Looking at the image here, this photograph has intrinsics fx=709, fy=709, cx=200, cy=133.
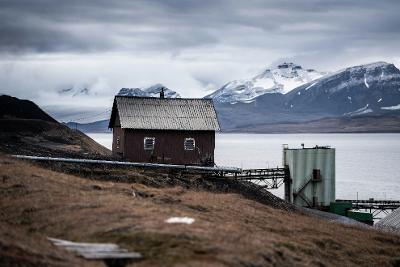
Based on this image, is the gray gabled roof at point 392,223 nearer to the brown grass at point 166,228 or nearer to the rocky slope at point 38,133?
the brown grass at point 166,228

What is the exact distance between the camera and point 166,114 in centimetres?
6812

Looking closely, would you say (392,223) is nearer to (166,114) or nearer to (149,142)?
(149,142)

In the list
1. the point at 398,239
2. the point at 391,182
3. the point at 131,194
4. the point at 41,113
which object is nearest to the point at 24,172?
the point at 131,194

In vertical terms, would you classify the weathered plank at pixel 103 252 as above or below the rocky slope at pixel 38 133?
below

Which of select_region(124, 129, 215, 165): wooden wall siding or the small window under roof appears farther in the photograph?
the small window under roof

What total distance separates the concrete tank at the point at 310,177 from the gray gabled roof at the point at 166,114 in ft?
37.5

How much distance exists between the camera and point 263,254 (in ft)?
82.6

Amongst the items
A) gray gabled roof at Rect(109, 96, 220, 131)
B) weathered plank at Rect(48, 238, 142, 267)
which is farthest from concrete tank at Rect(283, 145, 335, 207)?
weathered plank at Rect(48, 238, 142, 267)

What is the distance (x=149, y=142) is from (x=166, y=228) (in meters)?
41.2

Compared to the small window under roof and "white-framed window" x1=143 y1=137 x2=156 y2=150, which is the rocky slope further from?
the small window under roof

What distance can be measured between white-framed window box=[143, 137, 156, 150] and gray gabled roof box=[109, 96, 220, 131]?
1096 mm

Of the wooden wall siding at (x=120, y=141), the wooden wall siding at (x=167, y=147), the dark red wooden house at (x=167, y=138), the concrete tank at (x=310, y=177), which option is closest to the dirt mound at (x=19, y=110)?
the wooden wall siding at (x=120, y=141)

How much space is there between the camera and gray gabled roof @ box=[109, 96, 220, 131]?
66500mm

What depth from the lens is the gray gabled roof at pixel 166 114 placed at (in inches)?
2618
